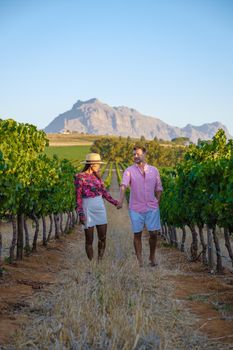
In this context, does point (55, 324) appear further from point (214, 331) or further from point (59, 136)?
point (59, 136)

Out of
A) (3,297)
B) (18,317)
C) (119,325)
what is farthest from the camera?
(3,297)

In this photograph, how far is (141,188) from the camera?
938cm

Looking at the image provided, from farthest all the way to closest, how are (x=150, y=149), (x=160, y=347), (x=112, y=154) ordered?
(x=112, y=154), (x=150, y=149), (x=160, y=347)

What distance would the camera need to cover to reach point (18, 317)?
18.8ft

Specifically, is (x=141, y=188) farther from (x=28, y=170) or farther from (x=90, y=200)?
(x=28, y=170)

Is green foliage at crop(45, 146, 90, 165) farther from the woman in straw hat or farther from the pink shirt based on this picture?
the woman in straw hat

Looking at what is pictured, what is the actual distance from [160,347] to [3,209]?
633 cm

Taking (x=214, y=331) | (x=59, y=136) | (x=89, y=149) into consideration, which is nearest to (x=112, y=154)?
(x=89, y=149)

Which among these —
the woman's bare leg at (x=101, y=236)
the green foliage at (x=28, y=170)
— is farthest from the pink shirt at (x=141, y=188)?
the green foliage at (x=28, y=170)

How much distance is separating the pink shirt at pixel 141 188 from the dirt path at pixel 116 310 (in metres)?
1.17

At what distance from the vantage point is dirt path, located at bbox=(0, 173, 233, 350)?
4.29m

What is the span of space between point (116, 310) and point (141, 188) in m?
4.54

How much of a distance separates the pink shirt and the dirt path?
1.17m

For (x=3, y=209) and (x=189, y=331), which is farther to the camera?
(x=3, y=209)
